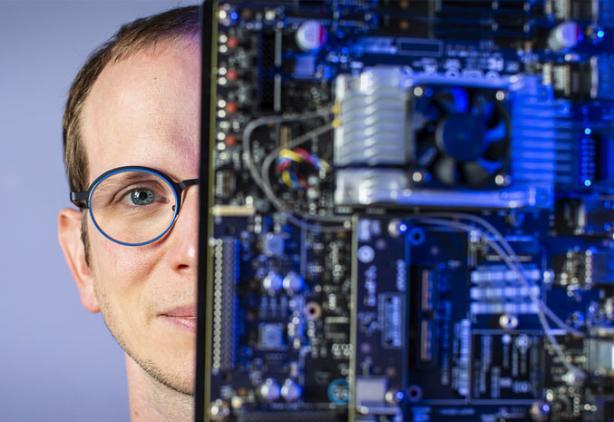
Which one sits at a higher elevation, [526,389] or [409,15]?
[409,15]

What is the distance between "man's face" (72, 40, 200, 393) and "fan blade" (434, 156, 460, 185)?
1066 millimetres

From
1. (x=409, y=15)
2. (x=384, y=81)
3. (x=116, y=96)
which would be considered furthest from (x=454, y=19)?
(x=116, y=96)

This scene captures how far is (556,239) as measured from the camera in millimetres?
2445

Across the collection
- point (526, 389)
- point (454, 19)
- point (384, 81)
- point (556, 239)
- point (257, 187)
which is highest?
point (454, 19)

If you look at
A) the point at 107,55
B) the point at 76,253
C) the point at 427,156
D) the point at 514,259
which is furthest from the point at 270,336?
the point at 107,55

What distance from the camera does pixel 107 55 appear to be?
3.16 m

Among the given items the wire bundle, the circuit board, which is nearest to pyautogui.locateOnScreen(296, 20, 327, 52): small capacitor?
the circuit board

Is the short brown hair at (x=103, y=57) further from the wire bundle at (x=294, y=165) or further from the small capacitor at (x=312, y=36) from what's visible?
the wire bundle at (x=294, y=165)

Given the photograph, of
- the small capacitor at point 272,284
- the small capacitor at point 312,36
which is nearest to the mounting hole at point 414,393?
the small capacitor at point 272,284

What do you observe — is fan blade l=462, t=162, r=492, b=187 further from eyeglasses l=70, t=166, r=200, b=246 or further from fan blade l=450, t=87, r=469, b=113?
eyeglasses l=70, t=166, r=200, b=246

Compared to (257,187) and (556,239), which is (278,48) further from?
(556,239)

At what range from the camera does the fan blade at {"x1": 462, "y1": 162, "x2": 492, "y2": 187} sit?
88.0 inches

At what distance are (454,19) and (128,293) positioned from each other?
5.95 ft

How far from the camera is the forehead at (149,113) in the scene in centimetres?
280
